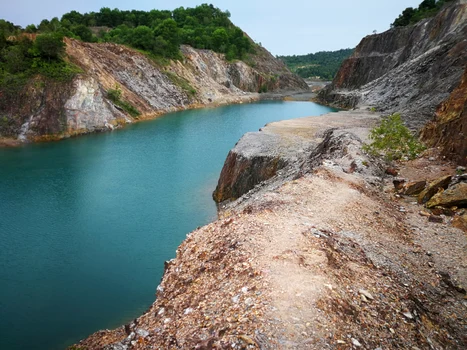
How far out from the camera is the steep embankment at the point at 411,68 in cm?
3950

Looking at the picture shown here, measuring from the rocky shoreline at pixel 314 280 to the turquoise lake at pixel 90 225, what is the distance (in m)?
2.92

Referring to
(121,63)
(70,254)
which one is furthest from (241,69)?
(70,254)

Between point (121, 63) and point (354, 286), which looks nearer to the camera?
point (354, 286)

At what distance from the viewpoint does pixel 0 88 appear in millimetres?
44375

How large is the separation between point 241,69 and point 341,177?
87708 millimetres

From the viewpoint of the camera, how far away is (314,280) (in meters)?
8.70

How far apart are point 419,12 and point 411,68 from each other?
33.2 m

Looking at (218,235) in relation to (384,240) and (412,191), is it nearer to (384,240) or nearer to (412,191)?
(384,240)

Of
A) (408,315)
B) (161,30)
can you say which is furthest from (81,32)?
(408,315)

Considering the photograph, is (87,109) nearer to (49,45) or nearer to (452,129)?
(49,45)

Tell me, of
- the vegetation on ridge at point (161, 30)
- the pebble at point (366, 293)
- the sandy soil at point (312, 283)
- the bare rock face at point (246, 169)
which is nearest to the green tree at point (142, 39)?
the vegetation on ridge at point (161, 30)

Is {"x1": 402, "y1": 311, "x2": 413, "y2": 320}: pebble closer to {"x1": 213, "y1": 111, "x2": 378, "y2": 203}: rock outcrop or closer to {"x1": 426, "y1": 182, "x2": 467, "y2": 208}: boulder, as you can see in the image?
{"x1": 426, "y1": 182, "x2": 467, "y2": 208}: boulder

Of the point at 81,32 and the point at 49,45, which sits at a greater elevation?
the point at 81,32

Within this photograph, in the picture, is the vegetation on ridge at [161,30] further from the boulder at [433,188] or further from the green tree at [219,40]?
the boulder at [433,188]
